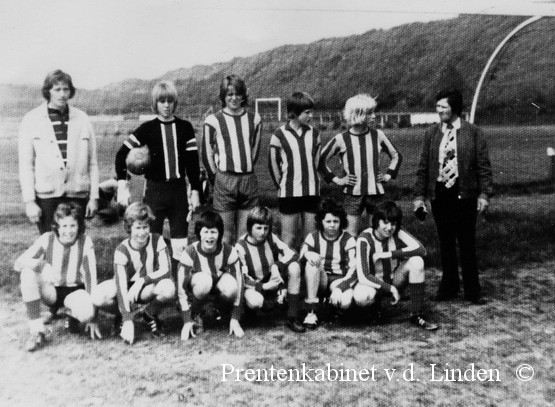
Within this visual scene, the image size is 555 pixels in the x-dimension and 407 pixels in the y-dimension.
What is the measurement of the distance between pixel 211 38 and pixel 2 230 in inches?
66.9

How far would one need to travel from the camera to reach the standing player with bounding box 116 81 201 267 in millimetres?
2977

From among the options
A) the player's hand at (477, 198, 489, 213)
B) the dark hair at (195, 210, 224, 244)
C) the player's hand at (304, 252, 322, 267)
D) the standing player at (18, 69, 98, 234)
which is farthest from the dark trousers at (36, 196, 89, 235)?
the player's hand at (477, 198, 489, 213)

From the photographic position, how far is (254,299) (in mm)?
2818

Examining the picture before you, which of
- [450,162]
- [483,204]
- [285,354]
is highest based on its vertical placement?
[450,162]

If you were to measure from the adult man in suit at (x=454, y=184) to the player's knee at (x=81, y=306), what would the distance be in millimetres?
1878

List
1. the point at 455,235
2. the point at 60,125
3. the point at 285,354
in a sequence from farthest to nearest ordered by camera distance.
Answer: the point at 455,235
the point at 60,125
the point at 285,354

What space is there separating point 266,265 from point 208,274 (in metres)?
0.33

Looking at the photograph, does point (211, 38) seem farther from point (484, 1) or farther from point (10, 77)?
point (484, 1)

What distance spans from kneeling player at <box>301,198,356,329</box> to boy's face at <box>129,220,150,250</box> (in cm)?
82

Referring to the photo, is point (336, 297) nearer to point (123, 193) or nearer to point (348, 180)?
point (348, 180)

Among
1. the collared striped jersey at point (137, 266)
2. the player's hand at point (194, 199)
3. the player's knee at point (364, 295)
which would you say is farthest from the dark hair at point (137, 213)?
the player's knee at point (364, 295)

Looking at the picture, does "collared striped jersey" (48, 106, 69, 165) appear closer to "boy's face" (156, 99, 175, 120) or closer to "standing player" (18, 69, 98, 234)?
"standing player" (18, 69, 98, 234)

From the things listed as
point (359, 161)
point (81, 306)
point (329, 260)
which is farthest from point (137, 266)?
point (359, 161)

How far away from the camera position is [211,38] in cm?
319
